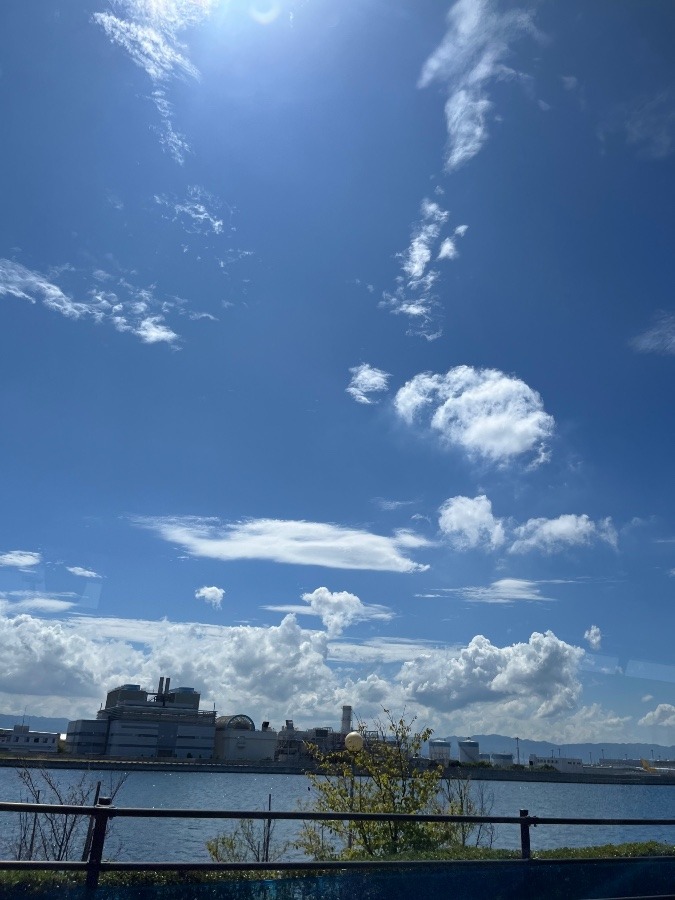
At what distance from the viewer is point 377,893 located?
6.42m

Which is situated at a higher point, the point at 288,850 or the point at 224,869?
the point at 224,869

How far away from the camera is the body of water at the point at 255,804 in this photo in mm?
18172

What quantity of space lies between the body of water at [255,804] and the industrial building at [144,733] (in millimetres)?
7252

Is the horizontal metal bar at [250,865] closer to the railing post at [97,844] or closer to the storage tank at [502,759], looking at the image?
the railing post at [97,844]

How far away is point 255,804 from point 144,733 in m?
77.2

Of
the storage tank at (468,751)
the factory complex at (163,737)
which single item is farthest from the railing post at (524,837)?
the storage tank at (468,751)

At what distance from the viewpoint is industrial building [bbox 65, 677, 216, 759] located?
124188 millimetres

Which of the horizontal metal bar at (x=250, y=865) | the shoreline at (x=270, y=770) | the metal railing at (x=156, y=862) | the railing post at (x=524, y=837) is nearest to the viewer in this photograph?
the horizontal metal bar at (x=250, y=865)

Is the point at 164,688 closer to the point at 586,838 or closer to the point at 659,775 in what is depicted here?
the point at 659,775

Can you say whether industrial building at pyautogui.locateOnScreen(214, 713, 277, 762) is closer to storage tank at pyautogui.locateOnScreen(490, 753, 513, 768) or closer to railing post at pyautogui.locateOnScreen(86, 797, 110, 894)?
storage tank at pyautogui.locateOnScreen(490, 753, 513, 768)

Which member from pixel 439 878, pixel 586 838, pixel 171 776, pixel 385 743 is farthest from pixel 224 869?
pixel 171 776

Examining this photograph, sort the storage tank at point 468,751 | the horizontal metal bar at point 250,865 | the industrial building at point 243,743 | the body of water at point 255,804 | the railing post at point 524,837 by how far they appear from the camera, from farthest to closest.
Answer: the storage tank at point 468,751
the industrial building at point 243,743
the body of water at point 255,804
the railing post at point 524,837
the horizontal metal bar at point 250,865

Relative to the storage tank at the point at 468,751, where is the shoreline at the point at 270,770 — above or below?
below

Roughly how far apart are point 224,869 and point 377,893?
1.45m
